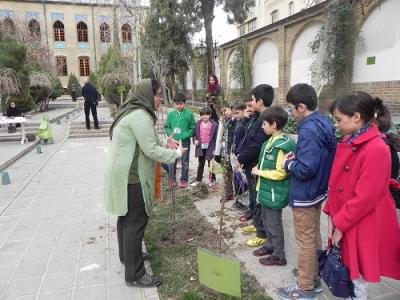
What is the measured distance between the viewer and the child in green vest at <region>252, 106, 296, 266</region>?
306cm

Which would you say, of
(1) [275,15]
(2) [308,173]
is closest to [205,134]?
(2) [308,173]

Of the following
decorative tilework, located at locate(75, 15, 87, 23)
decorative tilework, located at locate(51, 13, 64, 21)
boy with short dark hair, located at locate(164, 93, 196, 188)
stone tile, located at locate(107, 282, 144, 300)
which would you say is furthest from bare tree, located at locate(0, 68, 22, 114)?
decorative tilework, located at locate(51, 13, 64, 21)

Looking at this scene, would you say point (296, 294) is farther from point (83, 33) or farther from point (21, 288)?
point (83, 33)

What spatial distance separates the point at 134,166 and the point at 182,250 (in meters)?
1.31

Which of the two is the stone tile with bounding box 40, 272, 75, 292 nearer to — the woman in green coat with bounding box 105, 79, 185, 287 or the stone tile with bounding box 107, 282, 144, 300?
the stone tile with bounding box 107, 282, 144, 300

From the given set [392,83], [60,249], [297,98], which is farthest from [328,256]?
[392,83]

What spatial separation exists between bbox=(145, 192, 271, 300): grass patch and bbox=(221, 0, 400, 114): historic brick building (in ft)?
23.8

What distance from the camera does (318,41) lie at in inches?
458

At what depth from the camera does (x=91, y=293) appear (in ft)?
9.95

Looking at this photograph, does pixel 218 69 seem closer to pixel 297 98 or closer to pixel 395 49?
pixel 395 49

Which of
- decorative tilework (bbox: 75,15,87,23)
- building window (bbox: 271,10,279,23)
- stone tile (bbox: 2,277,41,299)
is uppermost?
decorative tilework (bbox: 75,15,87,23)

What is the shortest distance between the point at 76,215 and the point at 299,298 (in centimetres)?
346

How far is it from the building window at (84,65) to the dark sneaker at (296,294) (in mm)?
43777

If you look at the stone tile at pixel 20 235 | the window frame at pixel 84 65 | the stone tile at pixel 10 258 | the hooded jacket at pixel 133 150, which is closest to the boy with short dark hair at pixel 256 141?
the hooded jacket at pixel 133 150
